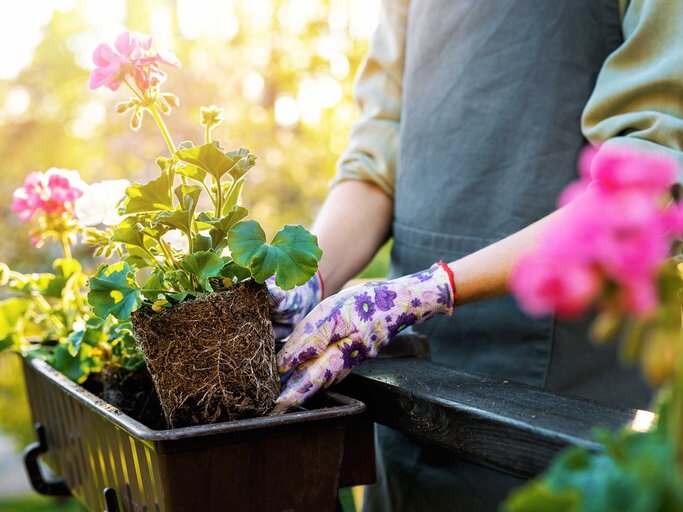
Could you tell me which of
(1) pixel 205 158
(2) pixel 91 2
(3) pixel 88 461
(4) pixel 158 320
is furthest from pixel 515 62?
(2) pixel 91 2

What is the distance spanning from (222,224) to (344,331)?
228mm

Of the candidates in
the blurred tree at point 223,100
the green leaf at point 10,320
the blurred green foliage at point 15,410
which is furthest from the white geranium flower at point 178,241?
the blurred tree at point 223,100

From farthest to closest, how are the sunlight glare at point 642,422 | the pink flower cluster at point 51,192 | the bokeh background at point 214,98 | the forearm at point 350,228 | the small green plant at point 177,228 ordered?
the bokeh background at point 214,98
the forearm at point 350,228
the pink flower cluster at point 51,192
the small green plant at point 177,228
the sunlight glare at point 642,422

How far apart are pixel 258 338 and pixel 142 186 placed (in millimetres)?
249

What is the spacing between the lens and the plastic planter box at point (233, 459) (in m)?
0.87

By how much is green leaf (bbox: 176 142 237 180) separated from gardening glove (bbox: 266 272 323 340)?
24 centimetres

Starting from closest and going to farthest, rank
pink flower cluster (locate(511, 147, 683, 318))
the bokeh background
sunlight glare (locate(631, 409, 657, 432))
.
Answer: pink flower cluster (locate(511, 147, 683, 318)) < sunlight glare (locate(631, 409, 657, 432)) < the bokeh background

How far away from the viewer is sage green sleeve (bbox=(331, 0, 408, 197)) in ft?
5.74

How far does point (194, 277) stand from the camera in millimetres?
1018

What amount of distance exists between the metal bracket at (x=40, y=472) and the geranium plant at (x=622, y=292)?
1.24 meters

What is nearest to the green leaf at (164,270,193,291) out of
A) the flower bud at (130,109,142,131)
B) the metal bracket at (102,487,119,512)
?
the flower bud at (130,109,142,131)

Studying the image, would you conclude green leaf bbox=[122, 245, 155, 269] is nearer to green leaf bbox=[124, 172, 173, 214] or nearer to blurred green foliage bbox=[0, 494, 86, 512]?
green leaf bbox=[124, 172, 173, 214]

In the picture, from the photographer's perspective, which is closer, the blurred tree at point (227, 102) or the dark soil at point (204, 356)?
the dark soil at point (204, 356)

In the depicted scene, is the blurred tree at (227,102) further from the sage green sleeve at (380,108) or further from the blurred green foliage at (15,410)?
the sage green sleeve at (380,108)
